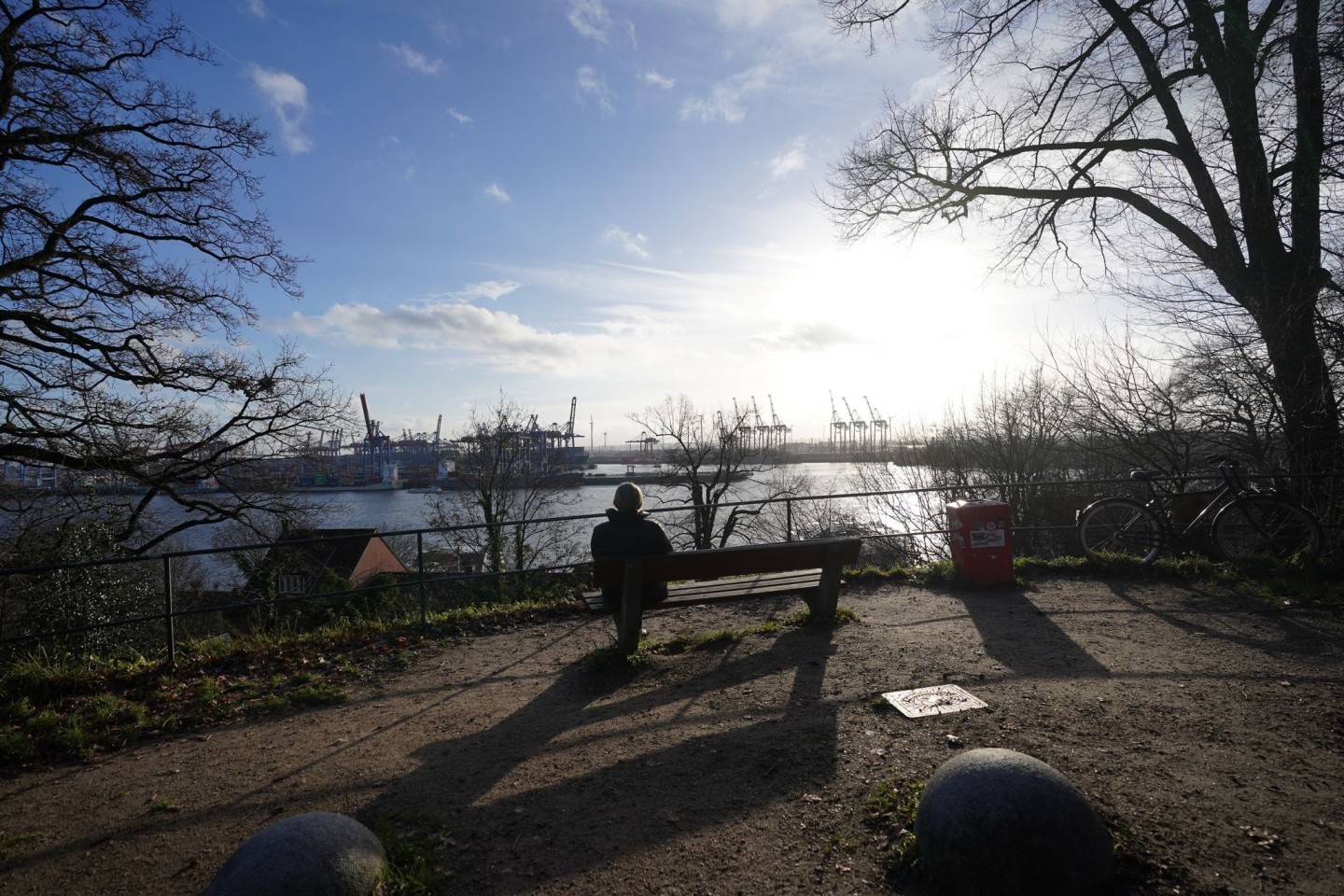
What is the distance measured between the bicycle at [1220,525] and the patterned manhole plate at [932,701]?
4.67m

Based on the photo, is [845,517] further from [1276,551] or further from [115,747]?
[115,747]

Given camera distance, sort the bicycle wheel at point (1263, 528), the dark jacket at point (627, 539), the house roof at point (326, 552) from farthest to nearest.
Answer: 1. the house roof at point (326, 552)
2. the bicycle wheel at point (1263, 528)
3. the dark jacket at point (627, 539)

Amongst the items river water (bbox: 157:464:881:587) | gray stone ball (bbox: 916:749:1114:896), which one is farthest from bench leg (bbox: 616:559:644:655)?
gray stone ball (bbox: 916:749:1114:896)

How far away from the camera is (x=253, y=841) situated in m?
2.41

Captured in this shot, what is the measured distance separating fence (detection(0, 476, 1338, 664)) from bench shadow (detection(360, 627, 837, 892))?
170 centimetres

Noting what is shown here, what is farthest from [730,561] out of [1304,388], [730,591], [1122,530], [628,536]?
[1304,388]

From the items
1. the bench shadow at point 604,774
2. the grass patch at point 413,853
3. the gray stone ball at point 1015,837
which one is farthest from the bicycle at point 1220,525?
the grass patch at point 413,853

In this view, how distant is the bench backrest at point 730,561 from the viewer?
5.35 m

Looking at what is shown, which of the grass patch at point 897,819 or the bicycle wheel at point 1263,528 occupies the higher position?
the bicycle wheel at point 1263,528

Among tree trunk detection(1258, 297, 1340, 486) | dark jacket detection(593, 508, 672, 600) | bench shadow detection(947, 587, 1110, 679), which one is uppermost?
tree trunk detection(1258, 297, 1340, 486)

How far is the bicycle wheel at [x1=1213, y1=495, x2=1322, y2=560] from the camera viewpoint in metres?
7.40

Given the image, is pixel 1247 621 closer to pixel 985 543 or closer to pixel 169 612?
pixel 985 543

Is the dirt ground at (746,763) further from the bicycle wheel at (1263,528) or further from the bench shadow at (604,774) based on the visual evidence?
the bicycle wheel at (1263,528)

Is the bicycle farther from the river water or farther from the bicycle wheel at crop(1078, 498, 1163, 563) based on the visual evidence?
the river water
